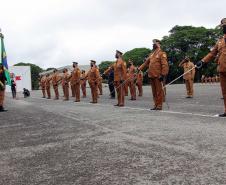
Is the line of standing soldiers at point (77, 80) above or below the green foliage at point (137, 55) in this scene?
below

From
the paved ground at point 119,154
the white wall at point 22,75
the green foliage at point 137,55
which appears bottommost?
the paved ground at point 119,154

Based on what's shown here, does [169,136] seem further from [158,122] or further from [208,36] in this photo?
[208,36]

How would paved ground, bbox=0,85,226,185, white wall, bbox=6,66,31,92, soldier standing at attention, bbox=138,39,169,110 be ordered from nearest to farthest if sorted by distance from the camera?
paved ground, bbox=0,85,226,185
soldier standing at attention, bbox=138,39,169,110
white wall, bbox=6,66,31,92

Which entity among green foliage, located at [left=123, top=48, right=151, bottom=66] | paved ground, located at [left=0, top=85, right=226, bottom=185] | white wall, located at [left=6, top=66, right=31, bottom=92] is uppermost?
green foliage, located at [left=123, top=48, right=151, bottom=66]

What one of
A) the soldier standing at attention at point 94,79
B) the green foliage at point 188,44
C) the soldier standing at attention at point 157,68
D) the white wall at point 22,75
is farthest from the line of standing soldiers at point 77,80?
the green foliage at point 188,44

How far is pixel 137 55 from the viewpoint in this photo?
104 meters

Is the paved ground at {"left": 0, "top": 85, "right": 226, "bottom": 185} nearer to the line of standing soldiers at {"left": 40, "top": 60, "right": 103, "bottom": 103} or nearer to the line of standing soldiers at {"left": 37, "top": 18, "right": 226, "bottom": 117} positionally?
the line of standing soldiers at {"left": 37, "top": 18, "right": 226, "bottom": 117}

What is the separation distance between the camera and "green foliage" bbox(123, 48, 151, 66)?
102 metres

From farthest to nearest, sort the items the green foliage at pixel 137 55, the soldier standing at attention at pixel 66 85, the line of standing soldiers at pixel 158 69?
1. the green foliage at pixel 137 55
2. the soldier standing at attention at pixel 66 85
3. the line of standing soldiers at pixel 158 69

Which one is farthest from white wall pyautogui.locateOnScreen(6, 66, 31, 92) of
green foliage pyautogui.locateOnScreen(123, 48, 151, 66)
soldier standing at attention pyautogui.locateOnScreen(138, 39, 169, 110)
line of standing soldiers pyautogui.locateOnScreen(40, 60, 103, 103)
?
soldier standing at attention pyautogui.locateOnScreen(138, 39, 169, 110)

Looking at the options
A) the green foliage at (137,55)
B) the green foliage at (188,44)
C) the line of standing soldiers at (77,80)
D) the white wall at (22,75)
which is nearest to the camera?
the line of standing soldiers at (77,80)

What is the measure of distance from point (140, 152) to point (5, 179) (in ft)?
6.32

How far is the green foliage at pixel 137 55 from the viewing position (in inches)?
4001

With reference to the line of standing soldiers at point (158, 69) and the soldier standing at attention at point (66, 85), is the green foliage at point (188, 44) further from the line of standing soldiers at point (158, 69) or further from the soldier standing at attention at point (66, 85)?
the line of standing soldiers at point (158, 69)
